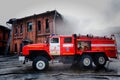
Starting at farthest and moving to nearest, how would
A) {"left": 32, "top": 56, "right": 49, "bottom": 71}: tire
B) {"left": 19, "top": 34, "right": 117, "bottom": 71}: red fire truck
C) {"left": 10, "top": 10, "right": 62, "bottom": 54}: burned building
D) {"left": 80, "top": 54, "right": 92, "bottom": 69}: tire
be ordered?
1. {"left": 10, "top": 10, "right": 62, "bottom": 54}: burned building
2. {"left": 80, "top": 54, "right": 92, "bottom": 69}: tire
3. {"left": 19, "top": 34, "right": 117, "bottom": 71}: red fire truck
4. {"left": 32, "top": 56, "right": 49, "bottom": 71}: tire

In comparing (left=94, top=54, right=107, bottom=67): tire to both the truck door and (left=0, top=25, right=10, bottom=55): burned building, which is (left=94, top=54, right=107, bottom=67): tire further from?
(left=0, top=25, right=10, bottom=55): burned building

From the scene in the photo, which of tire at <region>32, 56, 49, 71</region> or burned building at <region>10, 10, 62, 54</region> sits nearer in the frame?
tire at <region>32, 56, 49, 71</region>

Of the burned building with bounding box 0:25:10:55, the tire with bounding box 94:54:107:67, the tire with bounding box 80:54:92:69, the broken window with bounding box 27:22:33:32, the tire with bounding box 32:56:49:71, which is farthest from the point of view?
the burned building with bounding box 0:25:10:55

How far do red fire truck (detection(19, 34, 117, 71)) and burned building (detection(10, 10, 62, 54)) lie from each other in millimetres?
12400

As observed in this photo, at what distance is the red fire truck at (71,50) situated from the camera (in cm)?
1140

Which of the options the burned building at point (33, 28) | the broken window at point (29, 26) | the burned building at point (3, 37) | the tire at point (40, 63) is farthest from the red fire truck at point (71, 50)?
the burned building at point (3, 37)

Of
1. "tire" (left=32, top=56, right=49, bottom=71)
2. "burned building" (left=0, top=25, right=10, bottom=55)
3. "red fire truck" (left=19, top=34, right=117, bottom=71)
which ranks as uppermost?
"burned building" (left=0, top=25, right=10, bottom=55)

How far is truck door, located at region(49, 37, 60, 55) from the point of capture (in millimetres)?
11484

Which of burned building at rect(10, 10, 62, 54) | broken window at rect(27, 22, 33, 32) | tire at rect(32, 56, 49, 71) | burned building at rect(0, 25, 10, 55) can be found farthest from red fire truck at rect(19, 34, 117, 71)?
burned building at rect(0, 25, 10, 55)

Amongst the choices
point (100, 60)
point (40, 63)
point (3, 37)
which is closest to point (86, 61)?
point (100, 60)

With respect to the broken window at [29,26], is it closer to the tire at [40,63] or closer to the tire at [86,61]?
the tire at [40,63]

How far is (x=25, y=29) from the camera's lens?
92.6 ft

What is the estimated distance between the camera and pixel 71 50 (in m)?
11.7

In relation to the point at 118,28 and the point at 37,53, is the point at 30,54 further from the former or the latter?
the point at 118,28
